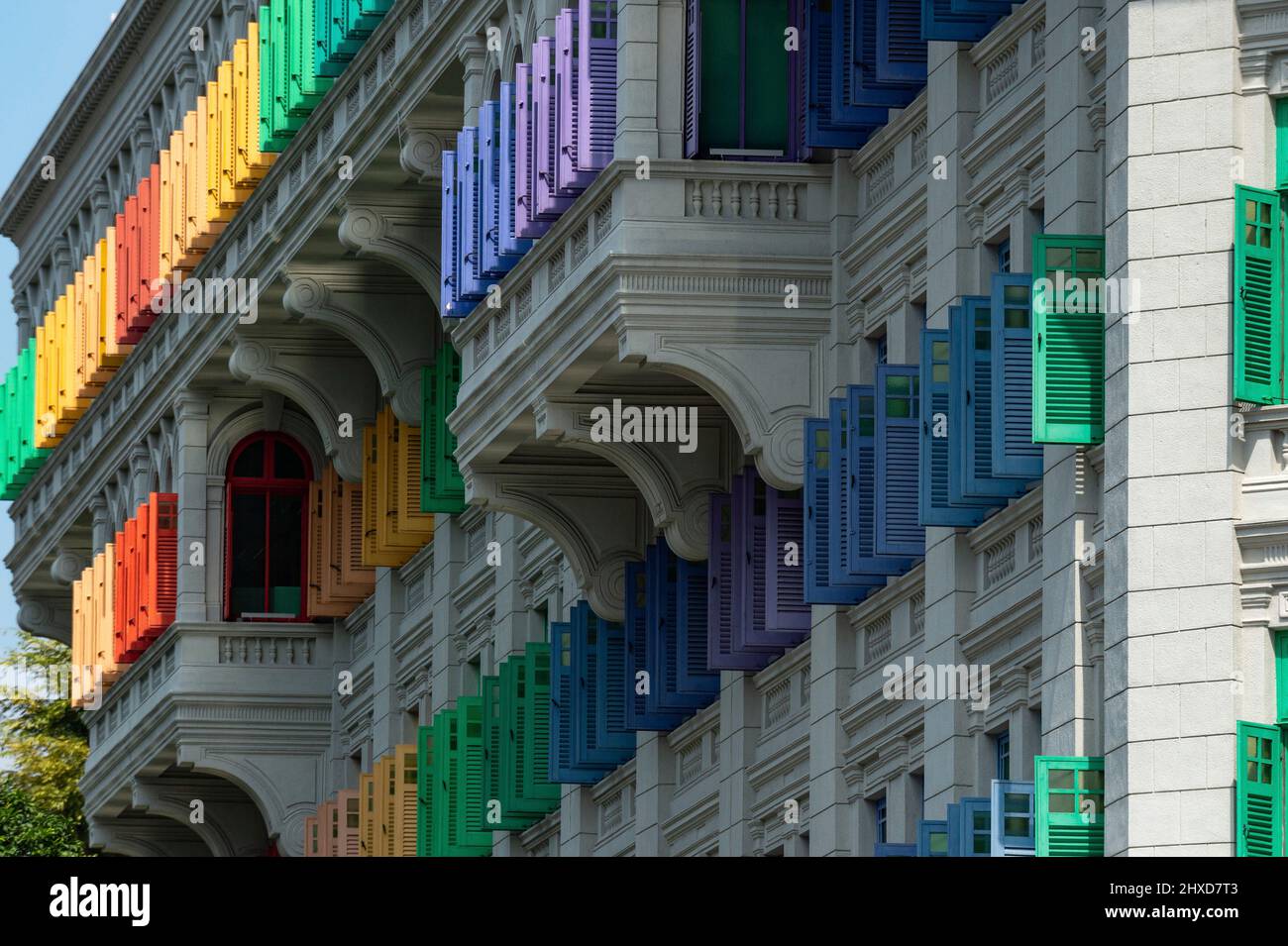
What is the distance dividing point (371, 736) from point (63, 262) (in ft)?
61.7

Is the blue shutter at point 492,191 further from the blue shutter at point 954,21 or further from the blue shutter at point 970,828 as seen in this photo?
the blue shutter at point 970,828

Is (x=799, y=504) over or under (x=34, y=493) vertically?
under

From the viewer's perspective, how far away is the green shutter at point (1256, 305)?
30031 millimetres

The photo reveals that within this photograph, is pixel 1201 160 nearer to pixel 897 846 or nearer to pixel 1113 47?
pixel 1113 47

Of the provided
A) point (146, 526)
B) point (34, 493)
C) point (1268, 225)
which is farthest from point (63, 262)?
point (1268, 225)

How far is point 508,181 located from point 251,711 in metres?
19.1

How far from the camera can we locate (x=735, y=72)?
3875 cm

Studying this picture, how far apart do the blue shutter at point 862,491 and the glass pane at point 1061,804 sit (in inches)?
223

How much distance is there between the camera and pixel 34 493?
72500 mm

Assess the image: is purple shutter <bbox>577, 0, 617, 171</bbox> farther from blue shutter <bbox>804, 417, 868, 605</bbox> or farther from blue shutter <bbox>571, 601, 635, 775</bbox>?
blue shutter <bbox>571, 601, 635, 775</bbox>

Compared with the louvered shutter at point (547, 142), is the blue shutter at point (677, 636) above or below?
below

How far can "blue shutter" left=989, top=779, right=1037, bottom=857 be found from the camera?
3111 centimetres

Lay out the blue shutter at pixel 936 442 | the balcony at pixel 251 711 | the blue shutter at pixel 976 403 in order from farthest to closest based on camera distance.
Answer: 1. the balcony at pixel 251 711
2. the blue shutter at pixel 936 442
3. the blue shutter at pixel 976 403

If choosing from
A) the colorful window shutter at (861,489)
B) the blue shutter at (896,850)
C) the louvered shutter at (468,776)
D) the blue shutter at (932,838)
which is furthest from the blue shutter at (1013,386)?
the louvered shutter at (468,776)
